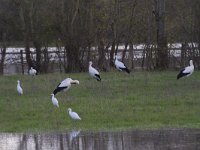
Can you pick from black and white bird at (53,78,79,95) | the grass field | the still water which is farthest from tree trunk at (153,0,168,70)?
the still water

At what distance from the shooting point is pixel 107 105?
766 inches

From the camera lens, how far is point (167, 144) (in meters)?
12.7

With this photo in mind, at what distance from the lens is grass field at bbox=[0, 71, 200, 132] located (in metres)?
17.2

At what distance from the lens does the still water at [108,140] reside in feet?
41.6

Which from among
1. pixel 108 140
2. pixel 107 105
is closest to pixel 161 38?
pixel 107 105

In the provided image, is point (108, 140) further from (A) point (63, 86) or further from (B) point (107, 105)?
(A) point (63, 86)

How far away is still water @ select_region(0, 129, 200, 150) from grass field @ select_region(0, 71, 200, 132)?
1.34m

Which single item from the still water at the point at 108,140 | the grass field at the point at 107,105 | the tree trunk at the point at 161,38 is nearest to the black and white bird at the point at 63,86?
the grass field at the point at 107,105

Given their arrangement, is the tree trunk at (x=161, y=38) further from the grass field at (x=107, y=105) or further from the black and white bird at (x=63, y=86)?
the black and white bird at (x=63, y=86)

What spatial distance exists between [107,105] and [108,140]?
5849 millimetres

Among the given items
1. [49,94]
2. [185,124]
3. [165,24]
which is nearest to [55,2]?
[165,24]

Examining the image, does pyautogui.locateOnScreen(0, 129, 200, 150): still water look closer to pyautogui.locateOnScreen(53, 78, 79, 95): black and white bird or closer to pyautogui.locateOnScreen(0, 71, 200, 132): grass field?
pyautogui.locateOnScreen(0, 71, 200, 132): grass field

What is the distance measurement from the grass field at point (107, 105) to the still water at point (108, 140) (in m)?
1.34

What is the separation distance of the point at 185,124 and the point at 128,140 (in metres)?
3.46
